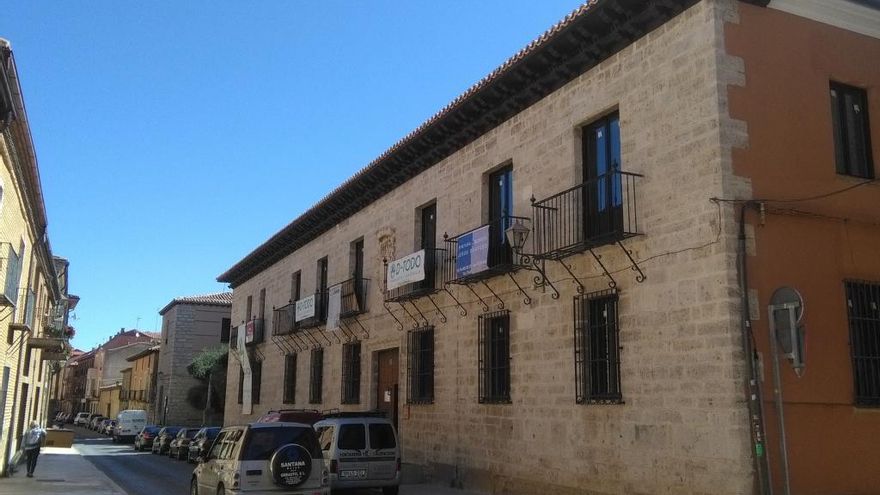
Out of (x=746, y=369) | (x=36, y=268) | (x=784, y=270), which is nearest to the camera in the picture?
(x=746, y=369)

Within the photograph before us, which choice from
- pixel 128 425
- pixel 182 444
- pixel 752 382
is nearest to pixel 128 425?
pixel 128 425

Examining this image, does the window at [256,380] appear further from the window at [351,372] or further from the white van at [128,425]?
the white van at [128,425]

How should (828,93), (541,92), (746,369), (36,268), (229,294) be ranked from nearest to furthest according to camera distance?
(746,369) → (828,93) → (541,92) → (36,268) → (229,294)

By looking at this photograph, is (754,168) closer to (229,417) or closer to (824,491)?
(824,491)

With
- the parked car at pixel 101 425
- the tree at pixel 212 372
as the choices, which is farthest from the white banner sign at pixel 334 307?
the parked car at pixel 101 425

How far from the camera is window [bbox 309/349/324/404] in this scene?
23938mm

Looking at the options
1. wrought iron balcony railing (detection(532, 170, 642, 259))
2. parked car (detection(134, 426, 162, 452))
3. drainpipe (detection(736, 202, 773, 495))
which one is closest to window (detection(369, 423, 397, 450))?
wrought iron balcony railing (detection(532, 170, 642, 259))

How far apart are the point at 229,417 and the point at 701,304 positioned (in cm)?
2805

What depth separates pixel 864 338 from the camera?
1041 centimetres

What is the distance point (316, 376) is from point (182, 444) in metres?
9.03

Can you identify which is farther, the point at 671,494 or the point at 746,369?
the point at 671,494

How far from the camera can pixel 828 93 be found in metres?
11.1

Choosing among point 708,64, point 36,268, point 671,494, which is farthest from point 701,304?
point 36,268

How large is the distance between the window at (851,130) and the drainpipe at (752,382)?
2.64 m
